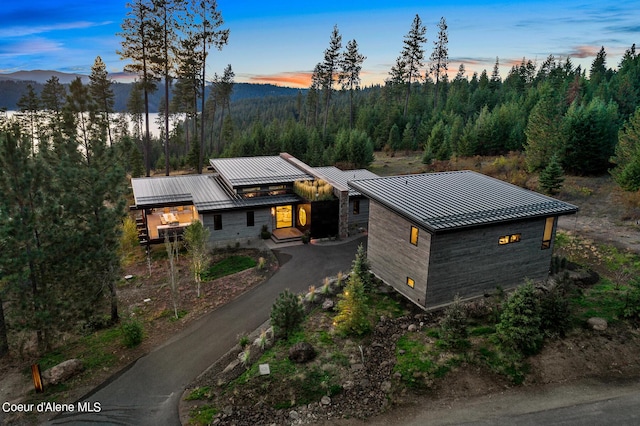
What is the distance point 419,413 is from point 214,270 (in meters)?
14.3

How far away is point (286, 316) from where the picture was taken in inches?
601

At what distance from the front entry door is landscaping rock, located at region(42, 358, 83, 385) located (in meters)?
15.8

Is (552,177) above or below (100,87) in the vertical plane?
below

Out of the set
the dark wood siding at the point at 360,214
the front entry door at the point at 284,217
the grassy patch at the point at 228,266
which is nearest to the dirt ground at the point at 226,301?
the grassy patch at the point at 228,266

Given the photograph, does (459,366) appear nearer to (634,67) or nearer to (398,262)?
(398,262)

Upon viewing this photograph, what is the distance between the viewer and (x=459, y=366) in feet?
44.5

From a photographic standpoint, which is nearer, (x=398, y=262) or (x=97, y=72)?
(x=398, y=262)

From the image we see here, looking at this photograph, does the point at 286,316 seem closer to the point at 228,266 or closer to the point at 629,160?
the point at 228,266

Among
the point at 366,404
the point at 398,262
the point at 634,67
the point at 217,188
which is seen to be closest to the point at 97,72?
the point at 217,188

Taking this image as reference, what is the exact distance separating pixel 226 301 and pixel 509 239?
12963 millimetres

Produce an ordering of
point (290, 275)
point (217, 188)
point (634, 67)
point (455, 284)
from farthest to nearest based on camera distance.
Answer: point (634, 67) → point (217, 188) → point (290, 275) → point (455, 284)

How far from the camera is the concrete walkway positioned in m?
12.0

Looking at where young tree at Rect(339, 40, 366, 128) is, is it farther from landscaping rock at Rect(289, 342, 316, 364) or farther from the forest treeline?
landscaping rock at Rect(289, 342, 316, 364)

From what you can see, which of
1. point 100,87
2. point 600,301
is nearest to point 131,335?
point 600,301
